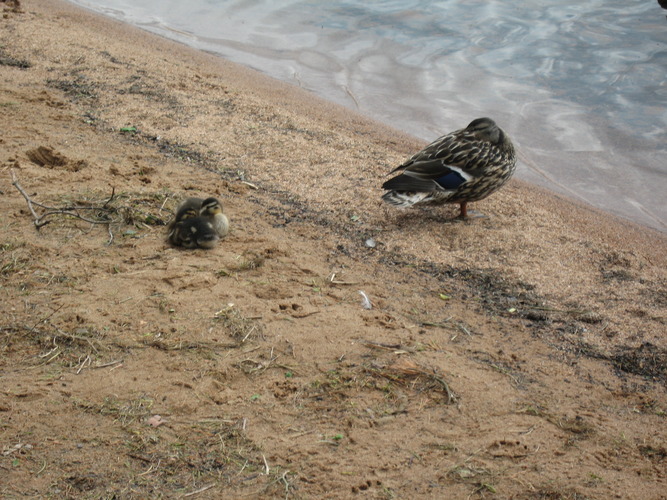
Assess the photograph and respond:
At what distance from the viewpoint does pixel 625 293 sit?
213 inches

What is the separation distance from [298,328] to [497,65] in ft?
33.7

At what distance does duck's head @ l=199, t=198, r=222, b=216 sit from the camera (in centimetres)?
535

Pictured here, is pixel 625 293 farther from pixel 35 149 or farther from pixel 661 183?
pixel 35 149

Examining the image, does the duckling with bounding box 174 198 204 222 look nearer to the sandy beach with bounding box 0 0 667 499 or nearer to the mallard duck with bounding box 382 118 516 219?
the sandy beach with bounding box 0 0 667 499

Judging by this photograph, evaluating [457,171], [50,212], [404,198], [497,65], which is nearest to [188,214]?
[50,212]

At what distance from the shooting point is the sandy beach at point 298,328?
10.4ft

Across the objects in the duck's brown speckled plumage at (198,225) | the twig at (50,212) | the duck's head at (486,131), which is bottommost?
the twig at (50,212)

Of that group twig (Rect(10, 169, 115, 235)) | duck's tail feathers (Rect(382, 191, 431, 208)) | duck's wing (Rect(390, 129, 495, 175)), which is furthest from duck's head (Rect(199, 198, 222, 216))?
duck's wing (Rect(390, 129, 495, 175))

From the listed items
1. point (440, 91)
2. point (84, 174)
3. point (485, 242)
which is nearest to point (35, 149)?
point (84, 174)

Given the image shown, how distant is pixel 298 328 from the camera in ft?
14.0

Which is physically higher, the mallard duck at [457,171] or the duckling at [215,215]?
the mallard duck at [457,171]

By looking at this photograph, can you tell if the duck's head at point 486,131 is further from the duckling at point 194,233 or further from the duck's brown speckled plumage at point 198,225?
the duckling at point 194,233

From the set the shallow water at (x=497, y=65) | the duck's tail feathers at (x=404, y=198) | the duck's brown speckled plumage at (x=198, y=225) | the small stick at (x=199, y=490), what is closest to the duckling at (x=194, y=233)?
the duck's brown speckled plumage at (x=198, y=225)

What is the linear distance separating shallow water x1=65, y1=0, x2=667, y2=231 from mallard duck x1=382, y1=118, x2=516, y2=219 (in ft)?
9.47
